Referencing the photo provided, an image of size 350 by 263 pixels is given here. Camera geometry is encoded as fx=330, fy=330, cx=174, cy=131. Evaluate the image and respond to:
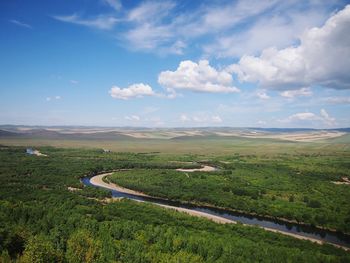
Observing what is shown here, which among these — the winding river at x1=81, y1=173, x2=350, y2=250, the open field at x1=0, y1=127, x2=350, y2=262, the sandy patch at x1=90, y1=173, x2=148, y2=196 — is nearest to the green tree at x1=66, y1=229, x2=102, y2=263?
the open field at x1=0, y1=127, x2=350, y2=262

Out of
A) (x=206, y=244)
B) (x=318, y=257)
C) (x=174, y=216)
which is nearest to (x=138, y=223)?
(x=174, y=216)

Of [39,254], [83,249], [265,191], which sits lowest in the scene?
[265,191]

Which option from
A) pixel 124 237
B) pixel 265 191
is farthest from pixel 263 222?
pixel 124 237

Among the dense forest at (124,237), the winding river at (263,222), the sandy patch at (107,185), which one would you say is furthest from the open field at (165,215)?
the winding river at (263,222)

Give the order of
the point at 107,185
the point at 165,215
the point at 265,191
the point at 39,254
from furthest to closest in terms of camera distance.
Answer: the point at 107,185
the point at 265,191
the point at 165,215
the point at 39,254

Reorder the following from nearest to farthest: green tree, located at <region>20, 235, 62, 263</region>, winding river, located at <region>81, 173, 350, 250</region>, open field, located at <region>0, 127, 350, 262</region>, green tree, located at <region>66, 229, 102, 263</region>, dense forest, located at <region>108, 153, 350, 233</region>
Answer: green tree, located at <region>20, 235, 62, 263</region>
green tree, located at <region>66, 229, 102, 263</region>
open field, located at <region>0, 127, 350, 262</region>
winding river, located at <region>81, 173, 350, 250</region>
dense forest, located at <region>108, 153, 350, 233</region>

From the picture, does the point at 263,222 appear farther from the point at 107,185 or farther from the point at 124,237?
the point at 107,185

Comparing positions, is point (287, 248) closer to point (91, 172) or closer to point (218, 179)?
point (218, 179)

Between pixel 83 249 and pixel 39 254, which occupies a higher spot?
pixel 39 254

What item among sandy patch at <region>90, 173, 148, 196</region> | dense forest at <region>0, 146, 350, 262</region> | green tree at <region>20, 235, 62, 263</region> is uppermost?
green tree at <region>20, 235, 62, 263</region>

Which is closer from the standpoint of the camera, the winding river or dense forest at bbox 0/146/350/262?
dense forest at bbox 0/146/350/262

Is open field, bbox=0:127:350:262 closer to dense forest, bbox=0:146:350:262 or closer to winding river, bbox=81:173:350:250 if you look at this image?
dense forest, bbox=0:146:350:262
